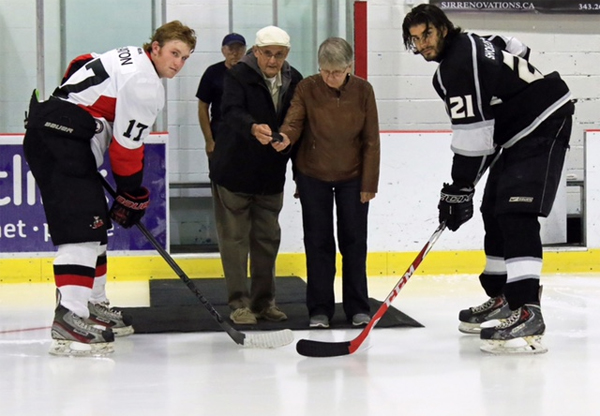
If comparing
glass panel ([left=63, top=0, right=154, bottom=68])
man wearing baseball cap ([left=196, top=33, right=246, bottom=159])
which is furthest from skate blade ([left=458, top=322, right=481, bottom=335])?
glass panel ([left=63, top=0, right=154, bottom=68])

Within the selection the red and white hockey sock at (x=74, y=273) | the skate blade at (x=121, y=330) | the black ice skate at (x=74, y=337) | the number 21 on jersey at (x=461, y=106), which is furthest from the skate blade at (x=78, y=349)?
the number 21 on jersey at (x=461, y=106)

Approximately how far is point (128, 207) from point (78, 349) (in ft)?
1.75

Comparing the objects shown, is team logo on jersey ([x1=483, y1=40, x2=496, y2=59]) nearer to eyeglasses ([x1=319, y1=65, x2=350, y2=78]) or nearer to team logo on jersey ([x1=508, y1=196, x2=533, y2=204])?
team logo on jersey ([x1=508, y1=196, x2=533, y2=204])

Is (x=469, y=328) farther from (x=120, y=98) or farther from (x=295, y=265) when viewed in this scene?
(x=295, y=265)

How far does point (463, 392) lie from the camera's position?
269 centimetres

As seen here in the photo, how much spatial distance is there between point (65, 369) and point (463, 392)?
1230 millimetres

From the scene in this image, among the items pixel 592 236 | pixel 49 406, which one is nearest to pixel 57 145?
pixel 49 406

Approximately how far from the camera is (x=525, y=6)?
7.08m

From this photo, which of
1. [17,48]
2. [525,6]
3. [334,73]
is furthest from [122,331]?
[525,6]

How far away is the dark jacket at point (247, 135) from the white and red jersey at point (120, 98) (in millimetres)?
526

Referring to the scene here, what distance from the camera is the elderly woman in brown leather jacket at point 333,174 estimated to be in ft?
12.3

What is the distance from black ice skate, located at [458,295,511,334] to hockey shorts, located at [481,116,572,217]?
489mm

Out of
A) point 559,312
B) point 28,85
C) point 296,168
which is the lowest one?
point 559,312

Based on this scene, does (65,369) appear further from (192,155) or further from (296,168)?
(192,155)
